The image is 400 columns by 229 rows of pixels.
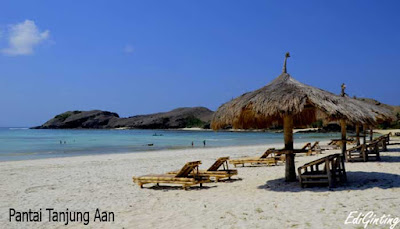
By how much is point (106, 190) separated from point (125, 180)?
5.30 feet

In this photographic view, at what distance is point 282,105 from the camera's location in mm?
7430

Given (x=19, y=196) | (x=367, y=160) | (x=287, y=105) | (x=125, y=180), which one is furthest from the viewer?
(x=367, y=160)

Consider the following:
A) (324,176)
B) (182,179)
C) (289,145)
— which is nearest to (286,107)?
(289,145)

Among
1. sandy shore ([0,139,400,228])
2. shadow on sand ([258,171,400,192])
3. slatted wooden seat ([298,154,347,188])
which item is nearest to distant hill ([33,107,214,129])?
sandy shore ([0,139,400,228])

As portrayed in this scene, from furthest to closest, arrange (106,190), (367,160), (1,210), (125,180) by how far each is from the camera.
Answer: (367,160)
(125,180)
(106,190)
(1,210)

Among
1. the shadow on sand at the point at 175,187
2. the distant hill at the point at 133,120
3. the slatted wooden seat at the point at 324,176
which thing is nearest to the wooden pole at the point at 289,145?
the slatted wooden seat at the point at 324,176

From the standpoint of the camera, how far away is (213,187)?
337 inches

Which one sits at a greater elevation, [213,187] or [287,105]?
[287,105]

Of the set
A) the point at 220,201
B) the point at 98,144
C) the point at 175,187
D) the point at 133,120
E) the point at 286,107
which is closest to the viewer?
the point at 220,201

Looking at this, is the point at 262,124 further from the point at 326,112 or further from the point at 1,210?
the point at 1,210

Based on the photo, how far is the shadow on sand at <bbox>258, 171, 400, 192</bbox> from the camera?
7.19 m

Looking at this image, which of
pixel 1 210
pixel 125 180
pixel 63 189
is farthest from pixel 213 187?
pixel 1 210

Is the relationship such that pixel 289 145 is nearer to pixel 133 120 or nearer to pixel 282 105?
pixel 282 105

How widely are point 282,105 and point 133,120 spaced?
13602 centimetres
